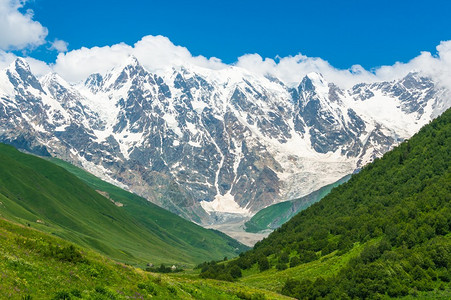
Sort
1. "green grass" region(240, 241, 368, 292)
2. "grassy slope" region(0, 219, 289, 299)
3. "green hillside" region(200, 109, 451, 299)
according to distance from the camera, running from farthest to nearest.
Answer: "green grass" region(240, 241, 368, 292), "green hillside" region(200, 109, 451, 299), "grassy slope" region(0, 219, 289, 299)

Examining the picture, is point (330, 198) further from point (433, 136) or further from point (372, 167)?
point (433, 136)

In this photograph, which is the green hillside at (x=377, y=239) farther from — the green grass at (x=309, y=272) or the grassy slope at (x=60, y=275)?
the grassy slope at (x=60, y=275)

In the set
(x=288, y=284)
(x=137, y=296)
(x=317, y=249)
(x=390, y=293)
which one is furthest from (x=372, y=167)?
(x=137, y=296)

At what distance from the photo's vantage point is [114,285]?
40.6 metres

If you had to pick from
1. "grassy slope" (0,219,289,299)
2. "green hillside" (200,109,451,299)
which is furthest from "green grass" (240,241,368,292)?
"grassy slope" (0,219,289,299)

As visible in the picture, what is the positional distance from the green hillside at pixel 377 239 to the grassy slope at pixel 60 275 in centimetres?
3732

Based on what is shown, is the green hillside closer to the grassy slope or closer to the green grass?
the green grass

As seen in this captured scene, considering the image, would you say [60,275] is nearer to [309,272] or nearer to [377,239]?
[309,272]

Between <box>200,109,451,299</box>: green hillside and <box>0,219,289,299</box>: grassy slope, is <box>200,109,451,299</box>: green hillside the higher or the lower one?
the higher one

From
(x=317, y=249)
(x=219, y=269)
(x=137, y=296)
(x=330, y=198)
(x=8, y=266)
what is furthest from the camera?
(x=330, y=198)

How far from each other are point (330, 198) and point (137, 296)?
485 ft

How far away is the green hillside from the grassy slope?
37.3 metres

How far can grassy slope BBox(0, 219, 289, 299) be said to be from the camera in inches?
1309

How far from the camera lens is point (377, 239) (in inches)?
4043
